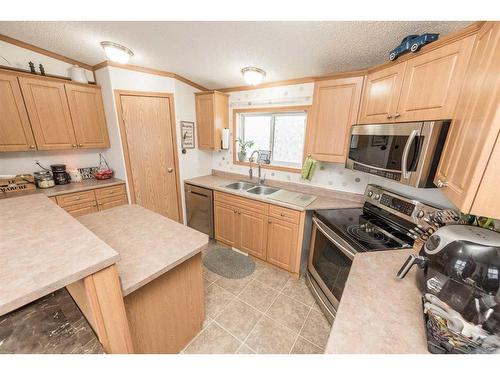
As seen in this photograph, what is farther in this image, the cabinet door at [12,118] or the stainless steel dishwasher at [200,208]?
the stainless steel dishwasher at [200,208]

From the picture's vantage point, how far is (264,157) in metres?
2.70

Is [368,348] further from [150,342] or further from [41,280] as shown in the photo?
[150,342]

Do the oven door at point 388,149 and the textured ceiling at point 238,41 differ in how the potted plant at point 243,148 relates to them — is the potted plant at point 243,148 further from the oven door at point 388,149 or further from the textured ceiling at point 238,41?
the oven door at point 388,149

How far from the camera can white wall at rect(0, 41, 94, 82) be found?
1.83 m

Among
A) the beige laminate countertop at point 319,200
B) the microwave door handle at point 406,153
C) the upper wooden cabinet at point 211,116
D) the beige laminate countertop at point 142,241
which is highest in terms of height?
the upper wooden cabinet at point 211,116

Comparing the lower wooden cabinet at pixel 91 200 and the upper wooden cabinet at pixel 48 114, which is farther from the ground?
the upper wooden cabinet at pixel 48 114

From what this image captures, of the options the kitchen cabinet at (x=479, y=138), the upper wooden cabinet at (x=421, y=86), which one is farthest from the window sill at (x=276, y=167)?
the kitchen cabinet at (x=479, y=138)

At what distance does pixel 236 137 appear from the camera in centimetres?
292

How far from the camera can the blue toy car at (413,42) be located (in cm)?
110

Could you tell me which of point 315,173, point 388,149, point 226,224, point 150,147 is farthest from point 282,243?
point 150,147

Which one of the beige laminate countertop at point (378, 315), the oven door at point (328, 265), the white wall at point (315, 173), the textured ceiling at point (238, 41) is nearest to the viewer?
the beige laminate countertop at point (378, 315)

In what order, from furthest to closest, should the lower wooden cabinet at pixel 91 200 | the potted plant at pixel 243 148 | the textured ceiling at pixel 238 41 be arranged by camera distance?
the potted plant at pixel 243 148
the lower wooden cabinet at pixel 91 200
the textured ceiling at pixel 238 41

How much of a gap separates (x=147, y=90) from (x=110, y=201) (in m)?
1.48

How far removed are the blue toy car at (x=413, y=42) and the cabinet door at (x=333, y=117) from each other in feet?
1.20
